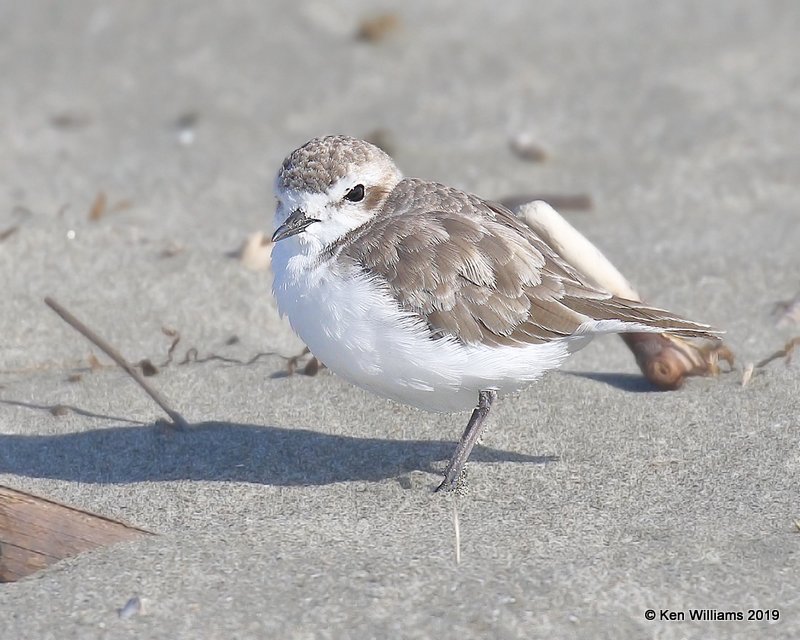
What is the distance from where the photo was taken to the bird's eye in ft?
14.4

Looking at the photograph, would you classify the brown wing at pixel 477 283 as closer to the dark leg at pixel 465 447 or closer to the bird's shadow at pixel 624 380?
the dark leg at pixel 465 447

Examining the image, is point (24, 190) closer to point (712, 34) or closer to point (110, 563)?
point (110, 563)

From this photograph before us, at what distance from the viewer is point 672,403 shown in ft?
15.9

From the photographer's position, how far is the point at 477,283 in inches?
168

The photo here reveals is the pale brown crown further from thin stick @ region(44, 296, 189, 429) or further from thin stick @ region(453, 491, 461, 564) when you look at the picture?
thin stick @ region(453, 491, 461, 564)

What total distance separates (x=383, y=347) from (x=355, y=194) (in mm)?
603

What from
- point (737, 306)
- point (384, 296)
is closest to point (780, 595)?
point (384, 296)

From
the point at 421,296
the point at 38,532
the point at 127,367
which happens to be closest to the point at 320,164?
the point at 421,296

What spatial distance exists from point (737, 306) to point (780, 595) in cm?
264

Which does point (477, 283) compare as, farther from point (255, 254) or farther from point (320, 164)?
point (255, 254)

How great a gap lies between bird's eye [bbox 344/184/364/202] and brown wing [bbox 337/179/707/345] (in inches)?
3.9

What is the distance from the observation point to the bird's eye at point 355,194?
14.4ft

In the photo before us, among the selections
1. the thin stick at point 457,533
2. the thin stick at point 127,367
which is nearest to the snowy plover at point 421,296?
the thin stick at point 457,533

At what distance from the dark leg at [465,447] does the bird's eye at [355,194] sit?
818mm
